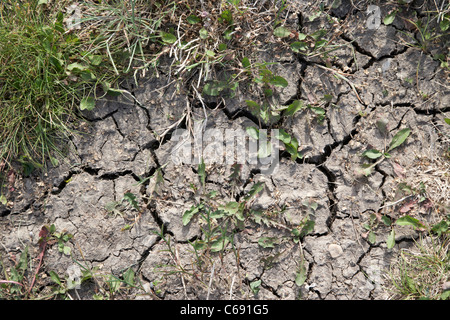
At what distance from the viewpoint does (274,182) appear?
2.70 m

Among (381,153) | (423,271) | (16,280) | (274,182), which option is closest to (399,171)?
(381,153)

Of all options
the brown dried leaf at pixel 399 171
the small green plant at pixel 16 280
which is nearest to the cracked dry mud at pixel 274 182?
the brown dried leaf at pixel 399 171

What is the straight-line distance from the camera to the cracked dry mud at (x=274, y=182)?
261 centimetres

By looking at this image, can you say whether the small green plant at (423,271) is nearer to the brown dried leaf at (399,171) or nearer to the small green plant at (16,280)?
the brown dried leaf at (399,171)

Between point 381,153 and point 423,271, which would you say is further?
point 381,153

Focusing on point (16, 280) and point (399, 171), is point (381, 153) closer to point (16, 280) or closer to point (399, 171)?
point (399, 171)

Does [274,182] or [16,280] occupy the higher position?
[274,182]

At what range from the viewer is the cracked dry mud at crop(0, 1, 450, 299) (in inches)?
103

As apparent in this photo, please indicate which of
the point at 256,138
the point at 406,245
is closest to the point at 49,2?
the point at 256,138

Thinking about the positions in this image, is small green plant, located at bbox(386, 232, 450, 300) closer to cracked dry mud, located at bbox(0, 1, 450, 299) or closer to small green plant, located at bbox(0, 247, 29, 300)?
cracked dry mud, located at bbox(0, 1, 450, 299)

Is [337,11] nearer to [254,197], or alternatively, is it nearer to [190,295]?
[254,197]

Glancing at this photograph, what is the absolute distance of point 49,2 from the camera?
280cm

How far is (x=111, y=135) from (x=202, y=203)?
0.82 meters

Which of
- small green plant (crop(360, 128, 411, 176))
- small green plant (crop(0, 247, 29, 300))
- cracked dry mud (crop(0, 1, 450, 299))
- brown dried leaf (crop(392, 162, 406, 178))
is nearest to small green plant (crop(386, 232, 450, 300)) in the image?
cracked dry mud (crop(0, 1, 450, 299))
